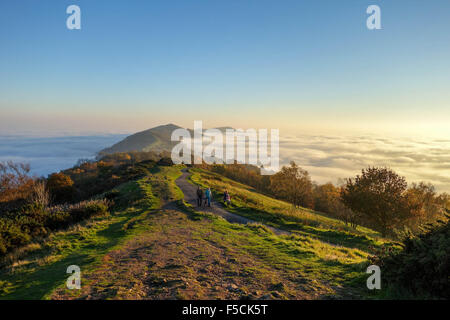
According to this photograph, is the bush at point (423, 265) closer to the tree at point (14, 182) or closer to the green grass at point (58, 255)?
the green grass at point (58, 255)

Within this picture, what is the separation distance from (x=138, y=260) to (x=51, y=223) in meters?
12.1

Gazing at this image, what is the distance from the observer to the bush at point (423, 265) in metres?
5.21

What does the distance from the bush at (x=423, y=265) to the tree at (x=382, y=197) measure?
26389 millimetres

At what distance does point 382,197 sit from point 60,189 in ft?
177

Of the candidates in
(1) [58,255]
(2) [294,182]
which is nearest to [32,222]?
(1) [58,255]

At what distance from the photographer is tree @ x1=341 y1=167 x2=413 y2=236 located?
2880cm

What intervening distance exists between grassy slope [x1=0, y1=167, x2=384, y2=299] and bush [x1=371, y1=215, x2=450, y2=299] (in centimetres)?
97

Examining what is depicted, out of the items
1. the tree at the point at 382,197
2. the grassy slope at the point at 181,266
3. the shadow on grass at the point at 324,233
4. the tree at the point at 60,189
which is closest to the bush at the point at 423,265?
the grassy slope at the point at 181,266

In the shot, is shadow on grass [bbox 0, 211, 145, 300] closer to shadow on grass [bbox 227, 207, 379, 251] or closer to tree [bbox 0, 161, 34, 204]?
shadow on grass [bbox 227, 207, 379, 251]

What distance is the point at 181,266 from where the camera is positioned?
27.2 ft

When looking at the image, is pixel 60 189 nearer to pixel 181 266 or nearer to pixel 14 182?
pixel 14 182
